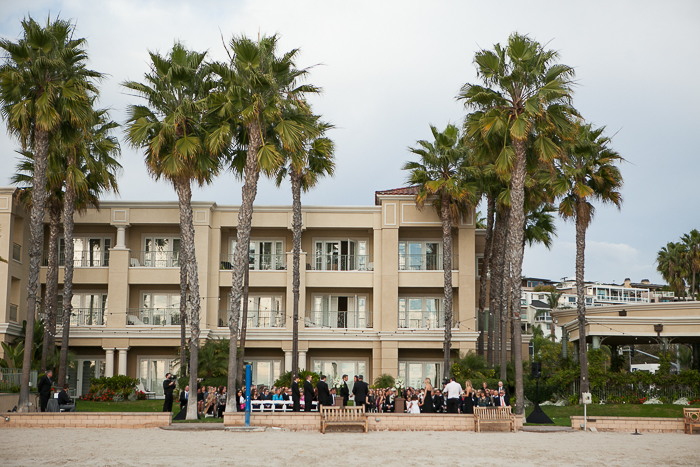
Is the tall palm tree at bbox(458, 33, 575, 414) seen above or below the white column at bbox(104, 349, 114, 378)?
above

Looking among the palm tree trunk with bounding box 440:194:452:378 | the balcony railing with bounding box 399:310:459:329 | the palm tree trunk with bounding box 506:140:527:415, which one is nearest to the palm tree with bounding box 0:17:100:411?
the palm tree trunk with bounding box 506:140:527:415

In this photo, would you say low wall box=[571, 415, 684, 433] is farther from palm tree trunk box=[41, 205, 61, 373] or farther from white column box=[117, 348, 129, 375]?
white column box=[117, 348, 129, 375]

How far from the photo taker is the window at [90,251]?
120 ft

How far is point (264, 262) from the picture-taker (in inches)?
1452

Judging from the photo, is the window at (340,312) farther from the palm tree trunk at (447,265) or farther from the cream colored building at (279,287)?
the palm tree trunk at (447,265)

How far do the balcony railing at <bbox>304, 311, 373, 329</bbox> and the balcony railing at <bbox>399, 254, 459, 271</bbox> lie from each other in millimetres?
3035

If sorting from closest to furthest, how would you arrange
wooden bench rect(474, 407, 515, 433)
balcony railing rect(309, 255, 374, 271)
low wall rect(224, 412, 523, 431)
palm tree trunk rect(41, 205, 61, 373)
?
low wall rect(224, 412, 523, 431), wooden bench rect(474, 407, 515, 433), palm tree trunk rect(41, 205, 61, 373), balcony railing rect(309, 255, 374, 271)

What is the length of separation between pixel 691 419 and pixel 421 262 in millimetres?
17523

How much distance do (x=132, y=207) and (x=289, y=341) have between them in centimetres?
1005

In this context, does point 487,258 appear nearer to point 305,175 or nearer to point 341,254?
point 341,254

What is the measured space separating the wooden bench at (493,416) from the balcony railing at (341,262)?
16.9m

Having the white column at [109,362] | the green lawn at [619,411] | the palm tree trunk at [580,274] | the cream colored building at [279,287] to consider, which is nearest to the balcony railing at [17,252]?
the cream colored building at [279,287]

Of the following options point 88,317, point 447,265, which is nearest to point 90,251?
point 88,317

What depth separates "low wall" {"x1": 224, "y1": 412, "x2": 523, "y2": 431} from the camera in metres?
19.7
